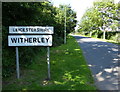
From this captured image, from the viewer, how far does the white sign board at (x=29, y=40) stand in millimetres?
4289

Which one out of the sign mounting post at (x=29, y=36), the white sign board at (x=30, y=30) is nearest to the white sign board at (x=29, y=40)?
the sign mounting post at (x=29, y=36)

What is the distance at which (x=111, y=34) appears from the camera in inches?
1131

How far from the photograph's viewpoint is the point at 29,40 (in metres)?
4.32

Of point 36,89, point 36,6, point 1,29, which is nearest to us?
point 36,89

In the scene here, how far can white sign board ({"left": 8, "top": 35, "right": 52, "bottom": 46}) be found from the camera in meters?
4.29

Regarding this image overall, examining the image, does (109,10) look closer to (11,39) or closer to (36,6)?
(36,6)

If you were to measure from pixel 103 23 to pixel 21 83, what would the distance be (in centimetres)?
2659

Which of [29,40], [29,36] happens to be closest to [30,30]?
[29,36]

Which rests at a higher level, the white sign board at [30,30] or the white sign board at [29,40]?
the white sign board at [30,30]

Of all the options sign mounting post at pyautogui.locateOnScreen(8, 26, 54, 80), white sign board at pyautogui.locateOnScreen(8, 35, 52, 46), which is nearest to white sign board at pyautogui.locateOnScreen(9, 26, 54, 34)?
sign mounting post at pyautogui.locateOnScreen(8, 26, 54, 80)

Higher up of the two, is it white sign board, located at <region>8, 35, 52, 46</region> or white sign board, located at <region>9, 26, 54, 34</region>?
white sign board, located at <region>9, 26, 54, 34</region>

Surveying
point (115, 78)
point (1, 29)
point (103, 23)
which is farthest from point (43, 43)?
point (103, 23)

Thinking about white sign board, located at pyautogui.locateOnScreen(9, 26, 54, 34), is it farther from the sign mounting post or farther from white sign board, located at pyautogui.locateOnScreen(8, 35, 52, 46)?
white sign board, located at pyautogui.locateOnScreen(8, 35, 52, 46)

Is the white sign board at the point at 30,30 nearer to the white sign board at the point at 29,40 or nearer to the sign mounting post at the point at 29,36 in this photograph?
the sign mounting post at the point at 29,36
